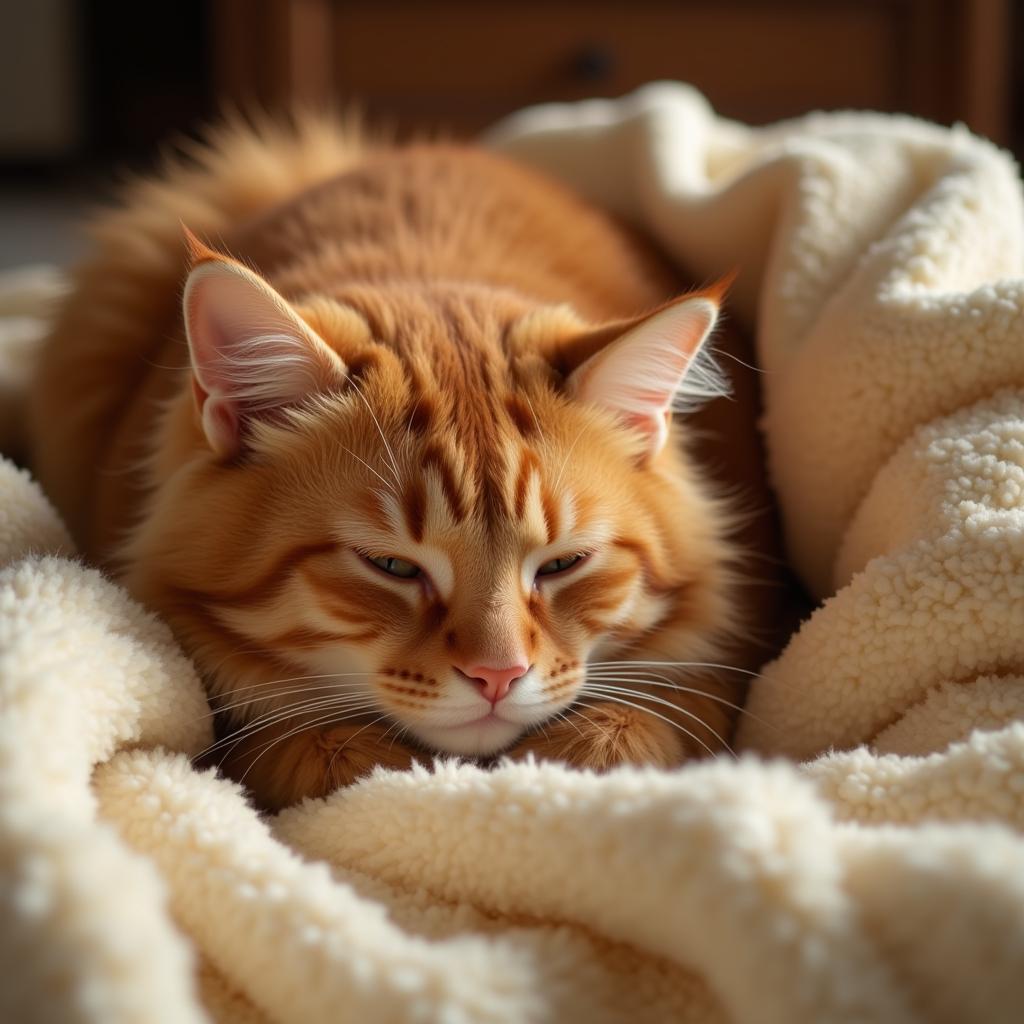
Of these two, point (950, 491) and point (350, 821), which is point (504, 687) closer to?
point (350, 821)

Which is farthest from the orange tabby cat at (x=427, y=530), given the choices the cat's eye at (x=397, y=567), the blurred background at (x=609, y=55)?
the blurred background at (x=609, y=55)

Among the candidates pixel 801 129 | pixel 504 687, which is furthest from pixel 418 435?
pixel 801 129

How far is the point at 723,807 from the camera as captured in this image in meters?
0.70

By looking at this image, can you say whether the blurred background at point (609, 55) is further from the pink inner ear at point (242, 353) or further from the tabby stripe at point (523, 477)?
the tabby stripe at point (523, 477)

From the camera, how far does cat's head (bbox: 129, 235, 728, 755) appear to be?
1.02 meters

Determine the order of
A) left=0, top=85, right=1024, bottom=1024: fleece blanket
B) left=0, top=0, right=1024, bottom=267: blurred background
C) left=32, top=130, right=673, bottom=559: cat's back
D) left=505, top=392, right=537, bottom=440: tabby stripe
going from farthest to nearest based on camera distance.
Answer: left=0, top=0, right=1024, bottom=267: blurred background → left=32, top=130, right=673, bottom=559: cat's back → left=505, top=392, right=537, bottom=440: tabby stripe → left=0, top=85, right=1024, bottom=1024: fleece blanket

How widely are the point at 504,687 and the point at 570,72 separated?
266 centimetres

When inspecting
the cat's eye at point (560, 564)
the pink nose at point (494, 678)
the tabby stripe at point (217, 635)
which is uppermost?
the cat's eye at point (560, 564)

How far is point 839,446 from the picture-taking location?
123 centimetres

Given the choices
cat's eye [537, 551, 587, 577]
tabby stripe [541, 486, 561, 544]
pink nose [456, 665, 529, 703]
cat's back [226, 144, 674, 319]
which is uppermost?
cat's back [226, 144, 674, 319]

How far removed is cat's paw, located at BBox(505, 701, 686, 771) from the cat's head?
0.07 feet

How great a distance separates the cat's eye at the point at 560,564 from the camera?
1.08 m

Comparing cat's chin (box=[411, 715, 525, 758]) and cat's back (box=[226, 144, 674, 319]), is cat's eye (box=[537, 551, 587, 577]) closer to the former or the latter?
cat's chin (box=[411, 715, 525, 758])

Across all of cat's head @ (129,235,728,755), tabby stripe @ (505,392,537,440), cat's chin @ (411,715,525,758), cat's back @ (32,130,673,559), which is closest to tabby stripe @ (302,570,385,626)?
cat's head @ (129,235,728,755)
